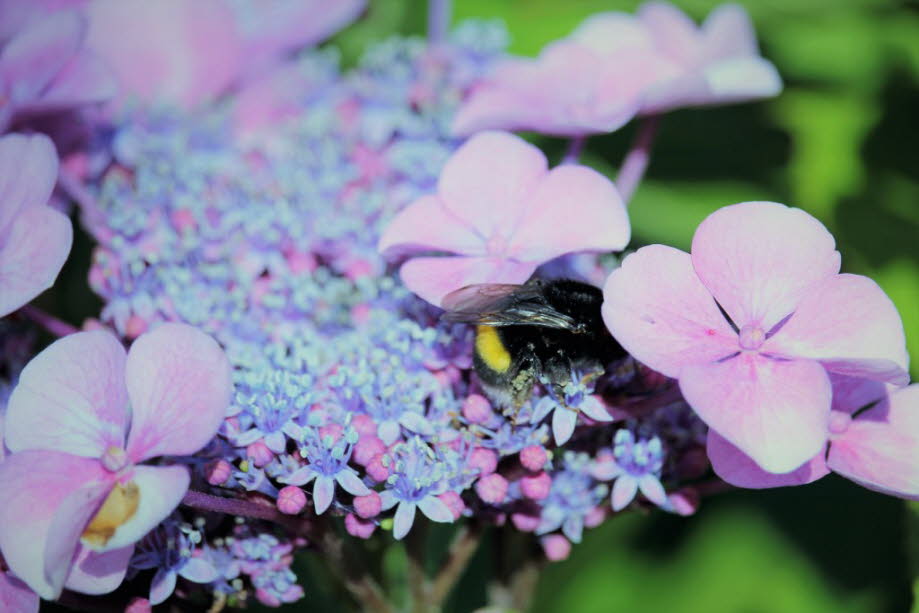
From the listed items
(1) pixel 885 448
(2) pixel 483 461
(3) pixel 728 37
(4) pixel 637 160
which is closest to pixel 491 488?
(2) pixel 483 461

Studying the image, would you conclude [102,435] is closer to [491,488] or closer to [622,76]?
[491,488]

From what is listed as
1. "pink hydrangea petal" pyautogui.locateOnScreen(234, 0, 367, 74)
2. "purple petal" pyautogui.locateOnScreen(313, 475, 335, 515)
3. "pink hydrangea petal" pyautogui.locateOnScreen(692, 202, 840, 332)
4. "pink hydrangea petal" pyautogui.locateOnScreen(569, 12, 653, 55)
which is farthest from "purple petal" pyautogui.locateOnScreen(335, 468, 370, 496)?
"pink hydrangea petal" pyautogui.locateOnScreen(234, 0, 367, 74)

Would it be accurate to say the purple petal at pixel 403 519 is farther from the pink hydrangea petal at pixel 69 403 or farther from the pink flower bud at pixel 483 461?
the pink hydrangea petal at pixel 69 403

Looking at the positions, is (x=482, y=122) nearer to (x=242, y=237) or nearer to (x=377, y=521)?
(x=242, y=237)

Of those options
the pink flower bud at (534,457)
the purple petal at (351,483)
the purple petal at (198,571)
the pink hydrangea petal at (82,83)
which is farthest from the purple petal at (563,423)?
the pink hydrangea petal at (82,83)

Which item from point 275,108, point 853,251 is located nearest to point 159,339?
point 275,108

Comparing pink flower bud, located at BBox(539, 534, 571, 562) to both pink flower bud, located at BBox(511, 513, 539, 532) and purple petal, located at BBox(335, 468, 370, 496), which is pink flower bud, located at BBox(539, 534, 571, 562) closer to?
pink flower bud, located at BBox(511, 513, 539, 532)
